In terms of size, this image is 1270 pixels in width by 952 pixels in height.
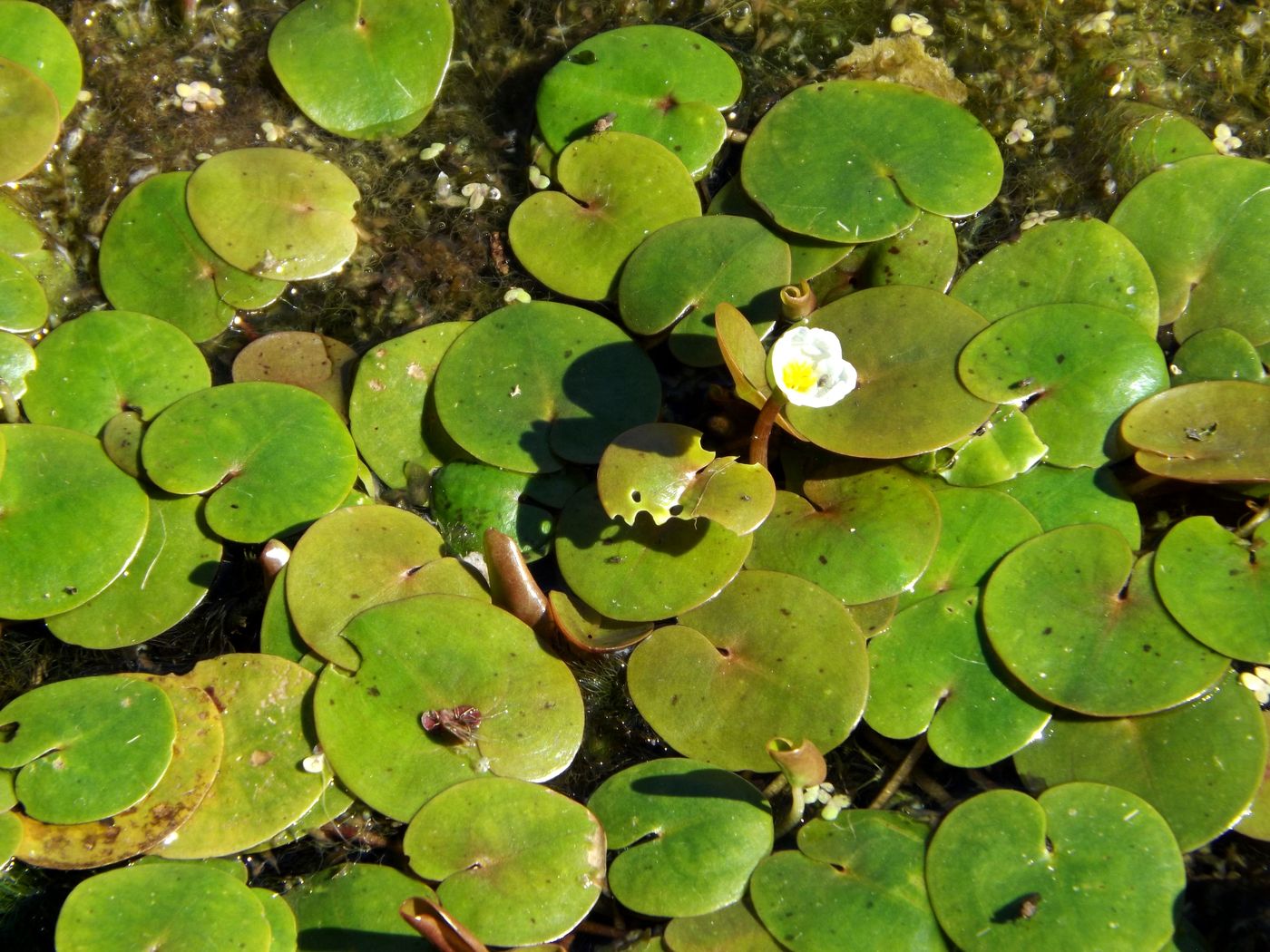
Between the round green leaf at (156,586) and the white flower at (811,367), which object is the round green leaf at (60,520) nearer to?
the round green leaf at (156,586)

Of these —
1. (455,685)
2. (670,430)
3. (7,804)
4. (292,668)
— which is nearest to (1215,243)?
(670,430)

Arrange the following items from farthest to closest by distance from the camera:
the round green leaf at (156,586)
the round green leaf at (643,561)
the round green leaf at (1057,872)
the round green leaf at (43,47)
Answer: the round green leaf at (43,47) → the round green leaf at (156,586) → the round green leaf at (643,561) → the round green leaf at (1057,872)

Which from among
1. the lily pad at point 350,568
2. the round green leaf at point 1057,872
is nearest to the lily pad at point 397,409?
the lily pad at point 350,568

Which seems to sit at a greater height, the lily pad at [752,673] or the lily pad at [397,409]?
the lily pad at [397,409]

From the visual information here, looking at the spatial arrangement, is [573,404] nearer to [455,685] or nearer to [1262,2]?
[455,685]

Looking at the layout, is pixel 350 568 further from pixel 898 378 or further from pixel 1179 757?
pixel 1179 757

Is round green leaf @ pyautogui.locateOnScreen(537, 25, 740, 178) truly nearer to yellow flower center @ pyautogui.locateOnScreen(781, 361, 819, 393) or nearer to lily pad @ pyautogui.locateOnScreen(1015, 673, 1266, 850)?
yellow flower center @ pyautogui.locateOnScreen(781, 361, 819, 393)

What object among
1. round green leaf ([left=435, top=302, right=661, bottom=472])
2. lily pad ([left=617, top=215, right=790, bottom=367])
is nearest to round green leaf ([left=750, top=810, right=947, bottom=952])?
round green leaf ([left=435, top=302, right=661, bottom=472])
